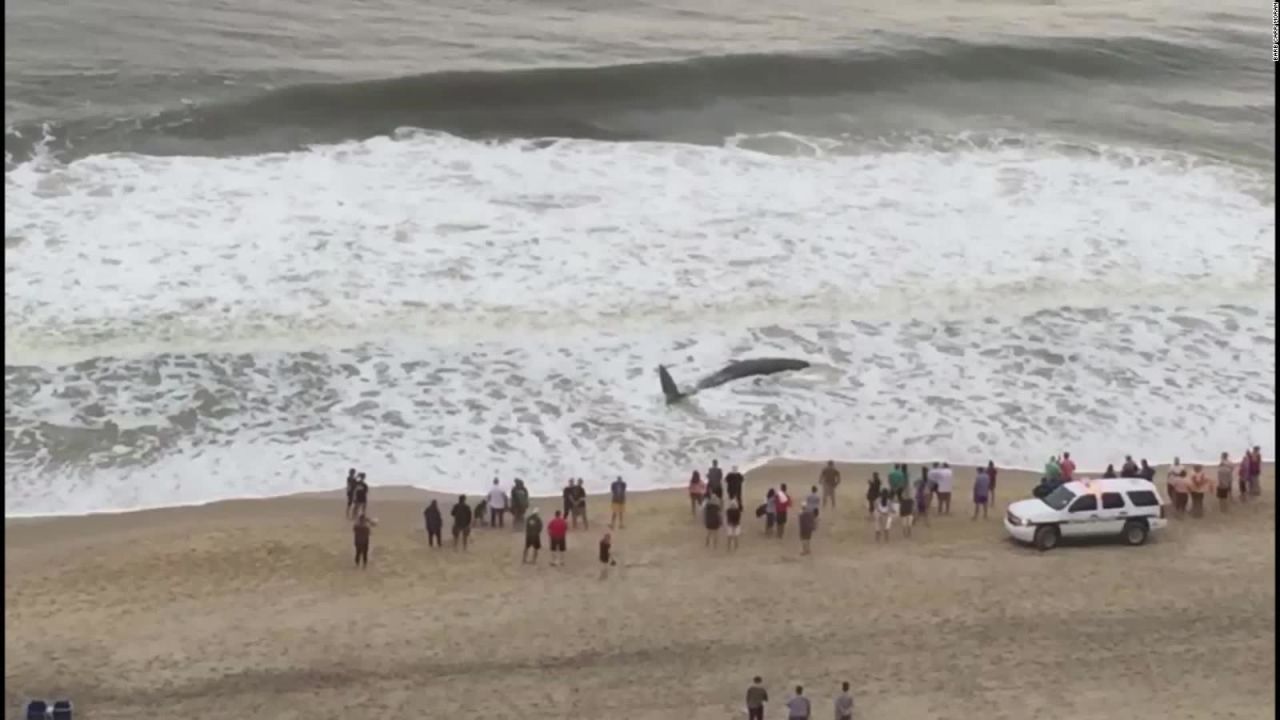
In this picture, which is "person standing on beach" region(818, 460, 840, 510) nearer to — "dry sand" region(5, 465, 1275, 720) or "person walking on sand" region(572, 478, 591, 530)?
"dry sand" region(5, 465, 1275, 720)

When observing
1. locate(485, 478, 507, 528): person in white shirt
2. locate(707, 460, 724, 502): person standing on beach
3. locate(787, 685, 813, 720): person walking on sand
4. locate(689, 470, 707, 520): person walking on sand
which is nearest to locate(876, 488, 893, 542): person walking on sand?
locate(707, 460, 724, 502): person standing on beach

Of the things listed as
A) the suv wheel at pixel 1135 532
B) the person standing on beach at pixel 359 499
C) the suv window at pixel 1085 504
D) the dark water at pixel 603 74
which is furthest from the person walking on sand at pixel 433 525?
the dark water at pixel 603 74

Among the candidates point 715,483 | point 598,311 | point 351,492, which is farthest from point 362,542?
point 598,311

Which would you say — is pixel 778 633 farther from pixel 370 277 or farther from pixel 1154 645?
pixel 370 277

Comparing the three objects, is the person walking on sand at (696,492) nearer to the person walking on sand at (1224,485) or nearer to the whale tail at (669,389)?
the whale tail at (669,389)

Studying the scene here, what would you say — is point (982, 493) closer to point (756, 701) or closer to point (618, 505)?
point (618, 505)

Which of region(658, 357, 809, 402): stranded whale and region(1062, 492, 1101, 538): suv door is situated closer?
region(1062, 492, 1101, 538): suv door
